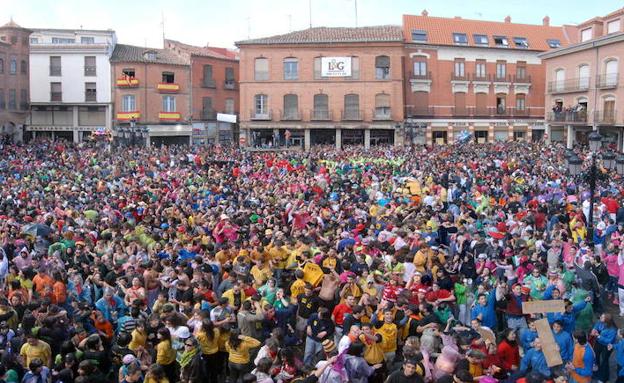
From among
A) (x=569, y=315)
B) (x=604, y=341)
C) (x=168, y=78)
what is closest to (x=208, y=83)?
(x=168, y=78)

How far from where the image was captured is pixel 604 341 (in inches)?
353

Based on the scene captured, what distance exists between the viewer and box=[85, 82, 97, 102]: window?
5153cm

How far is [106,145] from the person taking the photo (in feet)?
144

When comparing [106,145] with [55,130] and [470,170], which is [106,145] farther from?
[470,170]

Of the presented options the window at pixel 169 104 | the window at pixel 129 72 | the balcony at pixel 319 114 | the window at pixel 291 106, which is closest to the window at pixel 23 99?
the window at pixel 129 72

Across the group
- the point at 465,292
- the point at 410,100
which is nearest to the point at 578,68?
the point at 410,100

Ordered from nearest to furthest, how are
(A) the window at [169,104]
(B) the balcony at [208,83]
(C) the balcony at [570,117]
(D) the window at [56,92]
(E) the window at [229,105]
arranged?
1. (C) the balcony at [570,117]
2. (A) the window at [169,104]
3. (D) the window at [56,92]
4. (B) the balcony at [208,83]
5. (E) the window at [229,105]

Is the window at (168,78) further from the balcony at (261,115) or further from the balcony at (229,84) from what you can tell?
the balcony at (261,115)

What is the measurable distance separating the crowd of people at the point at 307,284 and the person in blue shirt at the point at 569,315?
5cm

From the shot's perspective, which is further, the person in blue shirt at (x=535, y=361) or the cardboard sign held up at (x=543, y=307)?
the cardboard sign held up at (x=543, y=307)

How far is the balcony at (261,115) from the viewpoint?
4809cm

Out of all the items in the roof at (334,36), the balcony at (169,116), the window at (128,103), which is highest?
the roof at (334,36)

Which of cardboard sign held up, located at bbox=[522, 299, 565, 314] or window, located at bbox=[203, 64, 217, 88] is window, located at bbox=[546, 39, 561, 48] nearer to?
window, located at bbox=[203, 64, 217, 88]

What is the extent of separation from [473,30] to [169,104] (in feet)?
82.0
